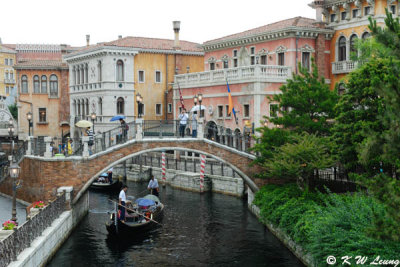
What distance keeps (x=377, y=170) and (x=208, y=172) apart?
14.8 m

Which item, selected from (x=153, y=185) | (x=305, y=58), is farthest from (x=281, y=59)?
Answer: (x=153, y=185)

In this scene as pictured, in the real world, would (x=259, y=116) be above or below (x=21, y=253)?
above

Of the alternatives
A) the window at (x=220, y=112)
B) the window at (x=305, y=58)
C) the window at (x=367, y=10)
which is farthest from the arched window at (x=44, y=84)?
the window at (x=367, y=10)

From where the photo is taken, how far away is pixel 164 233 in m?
20.5

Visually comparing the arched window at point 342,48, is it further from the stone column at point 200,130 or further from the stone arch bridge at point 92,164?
the stone column at point 200,130

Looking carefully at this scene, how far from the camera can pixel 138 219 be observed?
20.5 meters

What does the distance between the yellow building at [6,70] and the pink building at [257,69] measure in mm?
38559

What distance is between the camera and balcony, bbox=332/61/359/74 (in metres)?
28.5

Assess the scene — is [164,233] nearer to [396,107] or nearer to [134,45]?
[396,107]

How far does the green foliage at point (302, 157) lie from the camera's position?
18.8 metres

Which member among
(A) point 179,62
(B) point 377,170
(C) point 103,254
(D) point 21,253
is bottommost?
(C) point 103,254

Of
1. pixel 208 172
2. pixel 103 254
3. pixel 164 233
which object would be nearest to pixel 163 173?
pixel 208 172

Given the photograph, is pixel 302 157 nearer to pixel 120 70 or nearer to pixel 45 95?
pixel 120 70

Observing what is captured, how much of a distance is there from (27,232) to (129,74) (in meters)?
23.4
